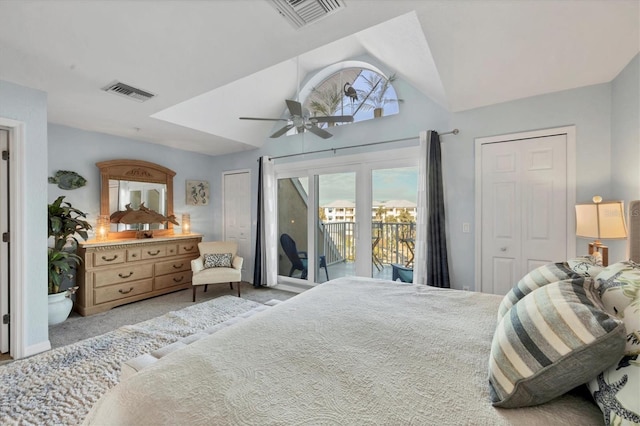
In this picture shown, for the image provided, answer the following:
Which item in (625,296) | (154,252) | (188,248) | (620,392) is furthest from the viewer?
(188,248)

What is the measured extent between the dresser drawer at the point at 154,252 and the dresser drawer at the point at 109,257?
262 mm

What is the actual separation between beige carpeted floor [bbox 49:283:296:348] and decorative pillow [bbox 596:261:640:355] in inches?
146

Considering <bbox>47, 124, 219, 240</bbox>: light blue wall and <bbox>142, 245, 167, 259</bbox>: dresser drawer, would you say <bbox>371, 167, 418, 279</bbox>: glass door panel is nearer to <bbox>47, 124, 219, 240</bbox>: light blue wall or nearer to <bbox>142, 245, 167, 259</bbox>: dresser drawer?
<bbox>142, 245, 167, 259</bbox>: dresser drawer

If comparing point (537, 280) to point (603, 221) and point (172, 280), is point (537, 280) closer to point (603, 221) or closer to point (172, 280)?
point (603, 221)

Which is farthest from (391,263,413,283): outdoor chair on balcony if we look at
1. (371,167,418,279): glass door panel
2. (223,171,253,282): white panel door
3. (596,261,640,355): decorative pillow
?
(223,171,253,282): white panel door

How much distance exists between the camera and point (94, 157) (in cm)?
399

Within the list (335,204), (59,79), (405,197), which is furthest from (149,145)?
(405,197)

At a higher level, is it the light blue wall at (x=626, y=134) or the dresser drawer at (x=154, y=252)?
the light blue wall at (x=626, y=134)

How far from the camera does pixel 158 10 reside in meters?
1.70

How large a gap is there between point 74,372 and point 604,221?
418cm

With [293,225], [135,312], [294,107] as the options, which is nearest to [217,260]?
[135,312]

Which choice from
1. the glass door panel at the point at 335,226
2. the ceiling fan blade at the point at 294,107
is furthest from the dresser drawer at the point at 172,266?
the ceiling fan blade at the point at 294,107

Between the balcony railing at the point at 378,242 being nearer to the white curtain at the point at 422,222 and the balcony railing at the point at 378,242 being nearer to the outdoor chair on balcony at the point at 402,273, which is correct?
the outdoor chair on balcony at the point at 402,273

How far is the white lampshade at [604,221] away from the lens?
1902 millimetres
